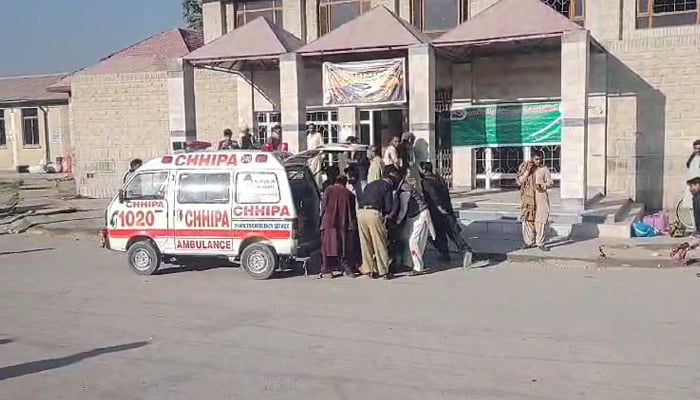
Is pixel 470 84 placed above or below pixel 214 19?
below

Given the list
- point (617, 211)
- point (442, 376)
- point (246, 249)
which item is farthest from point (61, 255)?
point (617, 211)

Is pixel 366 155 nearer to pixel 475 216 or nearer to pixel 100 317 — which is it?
pixel 475 216

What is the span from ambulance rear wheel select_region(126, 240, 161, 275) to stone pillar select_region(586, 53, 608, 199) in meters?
11.4

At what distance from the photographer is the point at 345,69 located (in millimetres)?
19016

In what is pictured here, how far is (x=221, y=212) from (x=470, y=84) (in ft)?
36.6

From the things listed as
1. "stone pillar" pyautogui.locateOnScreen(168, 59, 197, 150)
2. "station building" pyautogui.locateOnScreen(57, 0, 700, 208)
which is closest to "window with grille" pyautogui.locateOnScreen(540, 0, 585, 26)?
"station building" pyautogui.locateOnScreen(57, 0, 700, 208)

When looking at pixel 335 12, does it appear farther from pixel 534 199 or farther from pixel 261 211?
pixel 261 211

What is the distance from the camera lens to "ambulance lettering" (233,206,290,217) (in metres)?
10.9

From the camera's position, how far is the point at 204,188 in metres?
11.2

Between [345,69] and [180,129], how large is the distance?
5.03m

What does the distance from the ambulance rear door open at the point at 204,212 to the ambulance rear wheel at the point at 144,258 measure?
1.46 feet

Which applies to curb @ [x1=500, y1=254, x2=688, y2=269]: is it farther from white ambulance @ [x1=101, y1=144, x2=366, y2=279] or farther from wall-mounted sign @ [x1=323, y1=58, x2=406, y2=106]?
wall-mounted sign @ [x1=323, y1=58, x2=406, y2=106]

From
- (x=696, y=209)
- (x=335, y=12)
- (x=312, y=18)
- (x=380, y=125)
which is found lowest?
(x=696, y=209)

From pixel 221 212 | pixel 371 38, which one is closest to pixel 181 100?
pixel 371 38
